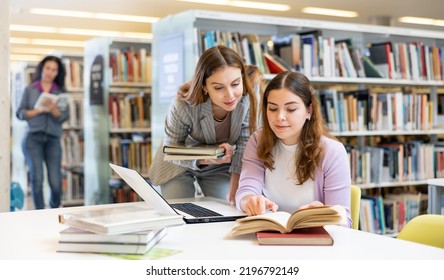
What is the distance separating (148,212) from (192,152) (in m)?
0.68

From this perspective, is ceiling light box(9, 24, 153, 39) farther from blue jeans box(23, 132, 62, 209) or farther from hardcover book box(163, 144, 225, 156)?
hardcover book box(163, 144, 225, 156)

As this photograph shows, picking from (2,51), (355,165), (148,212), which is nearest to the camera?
(148,212)

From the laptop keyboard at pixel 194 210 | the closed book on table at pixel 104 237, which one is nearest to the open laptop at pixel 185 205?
the laptop keyboard at pixel 194 210

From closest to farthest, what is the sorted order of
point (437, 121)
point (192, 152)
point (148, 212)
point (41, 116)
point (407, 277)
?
point (407, 277) → point (148, 212) → point (192, 152) → point (437, 121) → point (41, 116)

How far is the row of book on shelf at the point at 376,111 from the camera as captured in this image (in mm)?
4523

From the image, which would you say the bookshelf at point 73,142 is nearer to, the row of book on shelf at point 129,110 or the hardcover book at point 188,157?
the row of book on shelf at point 129,110

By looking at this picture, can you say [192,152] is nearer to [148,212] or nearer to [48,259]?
[148,212]

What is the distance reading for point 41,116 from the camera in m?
5.45

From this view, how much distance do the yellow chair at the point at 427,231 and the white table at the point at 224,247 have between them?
0.68 feet

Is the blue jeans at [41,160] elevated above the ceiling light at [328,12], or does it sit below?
below

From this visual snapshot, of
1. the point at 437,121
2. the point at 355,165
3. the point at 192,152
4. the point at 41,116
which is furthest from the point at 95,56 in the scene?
the point at 192,152

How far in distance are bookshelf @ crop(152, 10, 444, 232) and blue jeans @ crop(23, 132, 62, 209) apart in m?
1.42

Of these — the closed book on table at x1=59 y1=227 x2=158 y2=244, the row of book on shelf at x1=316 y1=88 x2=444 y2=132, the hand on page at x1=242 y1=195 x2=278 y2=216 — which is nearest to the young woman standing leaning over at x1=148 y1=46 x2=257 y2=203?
the hand on page at x1=242 y1=195 x2=278 y2=216

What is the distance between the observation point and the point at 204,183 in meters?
2.74
